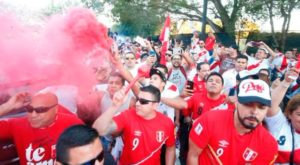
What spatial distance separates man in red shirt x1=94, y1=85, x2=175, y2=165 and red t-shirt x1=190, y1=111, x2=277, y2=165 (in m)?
0.66

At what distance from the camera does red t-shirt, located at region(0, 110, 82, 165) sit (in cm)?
292

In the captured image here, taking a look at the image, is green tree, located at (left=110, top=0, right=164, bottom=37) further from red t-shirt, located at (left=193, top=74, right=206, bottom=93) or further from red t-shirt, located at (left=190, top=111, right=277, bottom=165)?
red t-shirt, located at (left=190, top=111, right=277, bottom=165)

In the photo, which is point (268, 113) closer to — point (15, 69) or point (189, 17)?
point (15, 69)

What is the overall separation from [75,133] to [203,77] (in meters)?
4.72

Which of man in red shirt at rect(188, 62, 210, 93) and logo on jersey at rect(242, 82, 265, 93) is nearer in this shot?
logo on jersey at rect(242, 82, 265, 93)

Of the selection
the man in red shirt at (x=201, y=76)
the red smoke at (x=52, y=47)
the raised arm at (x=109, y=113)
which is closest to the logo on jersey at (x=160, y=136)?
the raised arm at (x=109, y=113)

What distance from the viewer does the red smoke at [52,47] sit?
2738 millimetres

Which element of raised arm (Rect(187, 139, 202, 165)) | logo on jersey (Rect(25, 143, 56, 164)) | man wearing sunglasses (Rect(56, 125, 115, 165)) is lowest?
raised arm (Rect(187, 139, 202, 165))

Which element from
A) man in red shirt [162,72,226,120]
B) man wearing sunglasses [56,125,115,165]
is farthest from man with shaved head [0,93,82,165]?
man in red shirt [162,72,226,120]

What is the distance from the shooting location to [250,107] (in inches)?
126

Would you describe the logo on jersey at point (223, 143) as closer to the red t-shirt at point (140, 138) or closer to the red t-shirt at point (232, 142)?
the red t-shirt at point (232, 142)

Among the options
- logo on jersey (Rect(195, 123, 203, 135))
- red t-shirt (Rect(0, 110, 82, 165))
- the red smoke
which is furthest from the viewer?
logo on jersey (Rect(195, 123, 203, 135))

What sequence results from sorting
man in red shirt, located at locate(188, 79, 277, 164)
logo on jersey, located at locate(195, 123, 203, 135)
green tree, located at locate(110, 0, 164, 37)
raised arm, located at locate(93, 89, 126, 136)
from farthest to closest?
green tree, located at locate(110, 0, 164, 37), logo on jersey, located at locate(195, 123, 203, 135), man in red shirt, located at locate(188, 79, 277, 164), raised arm, located at locate(93, 89, 126, 136)

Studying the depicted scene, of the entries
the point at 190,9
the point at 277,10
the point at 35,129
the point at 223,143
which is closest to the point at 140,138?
the point at 223,143
